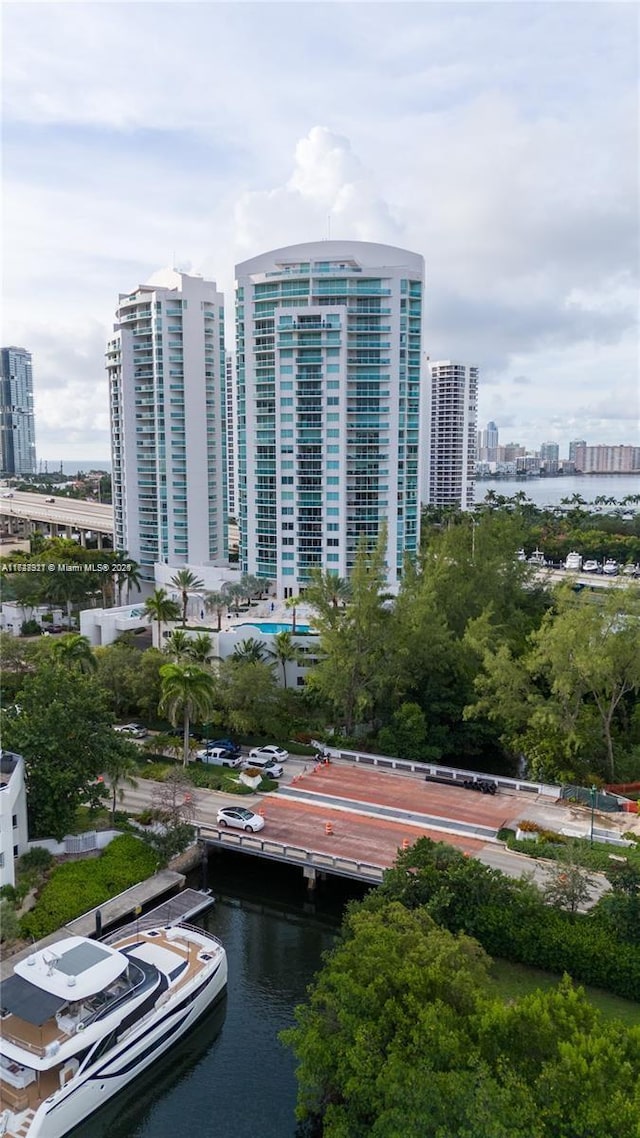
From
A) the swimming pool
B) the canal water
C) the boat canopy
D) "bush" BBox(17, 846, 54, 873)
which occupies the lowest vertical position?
the canal water

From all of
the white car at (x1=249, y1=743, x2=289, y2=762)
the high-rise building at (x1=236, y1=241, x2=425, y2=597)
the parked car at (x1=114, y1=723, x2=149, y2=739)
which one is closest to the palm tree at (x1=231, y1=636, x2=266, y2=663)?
the white car at (x1=249, y1=743, x2=289, y2=762)

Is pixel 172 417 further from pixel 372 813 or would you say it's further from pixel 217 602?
pixel 372 813

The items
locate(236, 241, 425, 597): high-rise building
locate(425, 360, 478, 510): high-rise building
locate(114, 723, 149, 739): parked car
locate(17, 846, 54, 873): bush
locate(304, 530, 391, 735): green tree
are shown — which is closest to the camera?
locate(17, 846, 54, 873): bush

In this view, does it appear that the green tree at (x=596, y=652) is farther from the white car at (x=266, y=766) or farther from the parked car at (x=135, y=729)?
the parked car at (x=135, y=729)

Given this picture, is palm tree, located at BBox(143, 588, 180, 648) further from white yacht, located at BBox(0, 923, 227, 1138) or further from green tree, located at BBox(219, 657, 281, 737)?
white yacht, located at BBox(0, 923, 227, 1138)

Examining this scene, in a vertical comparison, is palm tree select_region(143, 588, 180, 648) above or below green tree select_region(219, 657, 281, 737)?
above

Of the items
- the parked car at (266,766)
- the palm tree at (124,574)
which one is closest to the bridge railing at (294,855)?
the parked car at (266,766)
